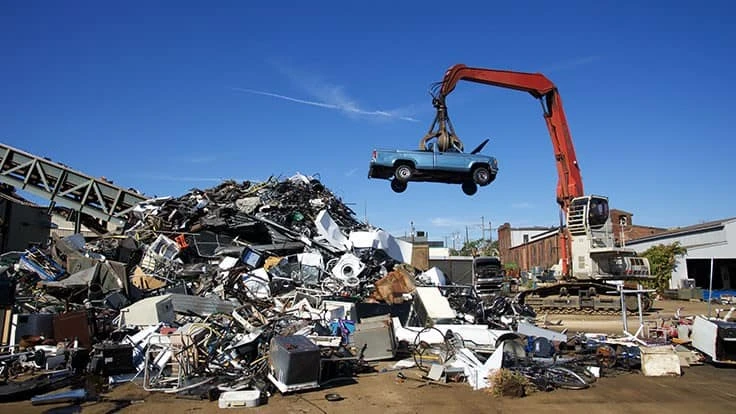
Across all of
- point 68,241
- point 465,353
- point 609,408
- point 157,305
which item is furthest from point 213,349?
point 68,241

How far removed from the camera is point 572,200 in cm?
1677

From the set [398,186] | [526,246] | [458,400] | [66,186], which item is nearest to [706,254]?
[526,246]

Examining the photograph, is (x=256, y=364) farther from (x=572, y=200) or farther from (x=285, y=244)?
(x=572, y=200)

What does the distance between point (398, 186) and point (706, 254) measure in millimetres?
25706

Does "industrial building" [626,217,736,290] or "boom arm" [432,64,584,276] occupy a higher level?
"boom arm" [432,64,584,276]

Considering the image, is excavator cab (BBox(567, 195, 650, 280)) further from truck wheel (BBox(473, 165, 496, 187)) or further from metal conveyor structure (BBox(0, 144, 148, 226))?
metal conveyor structure (BBox(0, 144, 148, 226))

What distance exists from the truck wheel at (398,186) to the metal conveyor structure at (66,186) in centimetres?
945

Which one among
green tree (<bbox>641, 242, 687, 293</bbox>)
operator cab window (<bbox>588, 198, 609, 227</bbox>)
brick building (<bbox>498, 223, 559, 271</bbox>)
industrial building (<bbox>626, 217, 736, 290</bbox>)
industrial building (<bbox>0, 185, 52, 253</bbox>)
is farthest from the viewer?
brick building (<bbox>498, 223, 559, 271</bbox>)

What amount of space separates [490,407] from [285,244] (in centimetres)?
945

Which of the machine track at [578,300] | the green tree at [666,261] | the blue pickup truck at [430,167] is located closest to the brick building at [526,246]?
the green tree at [666,261]

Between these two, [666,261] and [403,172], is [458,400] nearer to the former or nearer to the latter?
[403,172]

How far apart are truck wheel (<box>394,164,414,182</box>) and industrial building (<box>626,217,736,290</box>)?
2272 cm

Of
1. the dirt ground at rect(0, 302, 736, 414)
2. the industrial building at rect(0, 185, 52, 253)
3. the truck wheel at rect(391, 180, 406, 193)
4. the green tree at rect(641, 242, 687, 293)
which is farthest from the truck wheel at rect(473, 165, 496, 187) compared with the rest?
the green tree at rect(641, 242, 687, 293)

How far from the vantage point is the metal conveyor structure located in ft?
55.2
